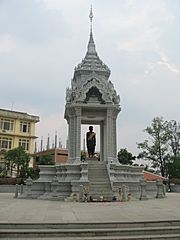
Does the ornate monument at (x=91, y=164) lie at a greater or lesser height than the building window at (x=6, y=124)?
lesser

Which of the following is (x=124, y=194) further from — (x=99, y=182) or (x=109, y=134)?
(x=109, y=134)

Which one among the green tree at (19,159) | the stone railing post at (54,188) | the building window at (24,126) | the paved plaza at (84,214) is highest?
the building window at (24,126)

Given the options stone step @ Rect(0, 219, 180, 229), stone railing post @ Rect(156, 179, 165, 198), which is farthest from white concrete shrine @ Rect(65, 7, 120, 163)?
stone step @ Rect(0, 219, 180, 229)

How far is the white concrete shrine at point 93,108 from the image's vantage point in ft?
81.6

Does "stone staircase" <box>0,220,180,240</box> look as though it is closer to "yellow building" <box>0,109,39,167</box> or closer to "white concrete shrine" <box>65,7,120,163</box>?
"white concrete shrine" <box>65,7,120,163</box>

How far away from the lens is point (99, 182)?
21.9 m

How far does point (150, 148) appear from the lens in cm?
4903

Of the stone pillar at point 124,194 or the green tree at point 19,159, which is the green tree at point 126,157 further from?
the stone pillar at point 124,194

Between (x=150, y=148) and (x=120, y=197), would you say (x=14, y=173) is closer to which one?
(x=150, y=148)

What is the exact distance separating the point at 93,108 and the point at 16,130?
43028 mm

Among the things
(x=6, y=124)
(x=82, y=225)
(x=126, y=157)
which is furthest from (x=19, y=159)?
(x=82, y=225)

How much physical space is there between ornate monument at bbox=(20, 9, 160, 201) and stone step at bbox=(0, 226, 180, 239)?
1026 centimetres

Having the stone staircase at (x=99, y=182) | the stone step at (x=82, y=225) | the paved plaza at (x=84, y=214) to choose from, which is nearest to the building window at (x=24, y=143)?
the stone staircase at (x=99, y=182)

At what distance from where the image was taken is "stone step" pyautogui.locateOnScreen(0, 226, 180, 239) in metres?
9.12
